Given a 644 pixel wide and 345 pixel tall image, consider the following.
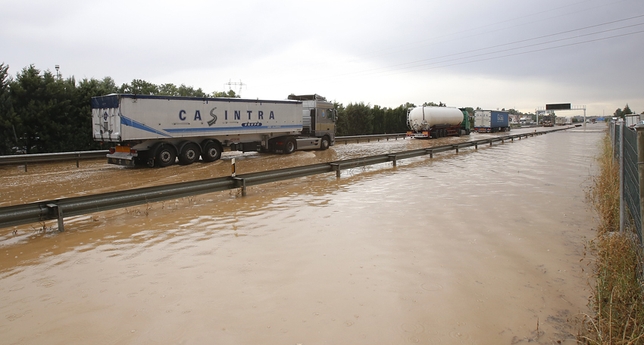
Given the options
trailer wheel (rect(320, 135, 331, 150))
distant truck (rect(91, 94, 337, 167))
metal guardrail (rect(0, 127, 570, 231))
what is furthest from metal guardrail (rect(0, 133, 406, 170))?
trailer wheel (rect(320, 135, 331, 150))

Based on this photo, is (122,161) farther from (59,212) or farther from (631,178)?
(631,178)

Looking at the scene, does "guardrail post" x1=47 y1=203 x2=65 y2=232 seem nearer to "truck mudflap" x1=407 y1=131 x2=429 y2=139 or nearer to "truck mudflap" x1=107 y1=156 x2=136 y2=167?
"truck mudflap" x1=107 y1=156 x2=136 y2=167

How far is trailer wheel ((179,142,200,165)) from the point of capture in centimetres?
1773

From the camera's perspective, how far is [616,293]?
3922 mm

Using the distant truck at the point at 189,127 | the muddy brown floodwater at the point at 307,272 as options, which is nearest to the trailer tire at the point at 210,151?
the distant truck at the point at 189,127

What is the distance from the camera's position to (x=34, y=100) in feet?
63.7

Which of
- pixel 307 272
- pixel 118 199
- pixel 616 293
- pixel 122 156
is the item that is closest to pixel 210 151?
pixel 122 156

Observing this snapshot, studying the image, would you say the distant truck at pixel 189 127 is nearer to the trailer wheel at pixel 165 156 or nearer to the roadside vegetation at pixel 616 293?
the trailer wheel at pixel 165 156

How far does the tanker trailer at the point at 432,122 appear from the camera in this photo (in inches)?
1499

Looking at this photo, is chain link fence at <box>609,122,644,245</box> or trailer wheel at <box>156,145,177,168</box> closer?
chain link fence at <box>609,122,644,245</box>

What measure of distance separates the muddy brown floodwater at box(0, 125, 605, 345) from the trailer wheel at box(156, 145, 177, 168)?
6.95 metres

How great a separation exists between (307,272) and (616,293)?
3168mm

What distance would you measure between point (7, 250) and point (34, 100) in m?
16.4

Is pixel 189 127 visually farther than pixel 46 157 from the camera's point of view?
Yes
